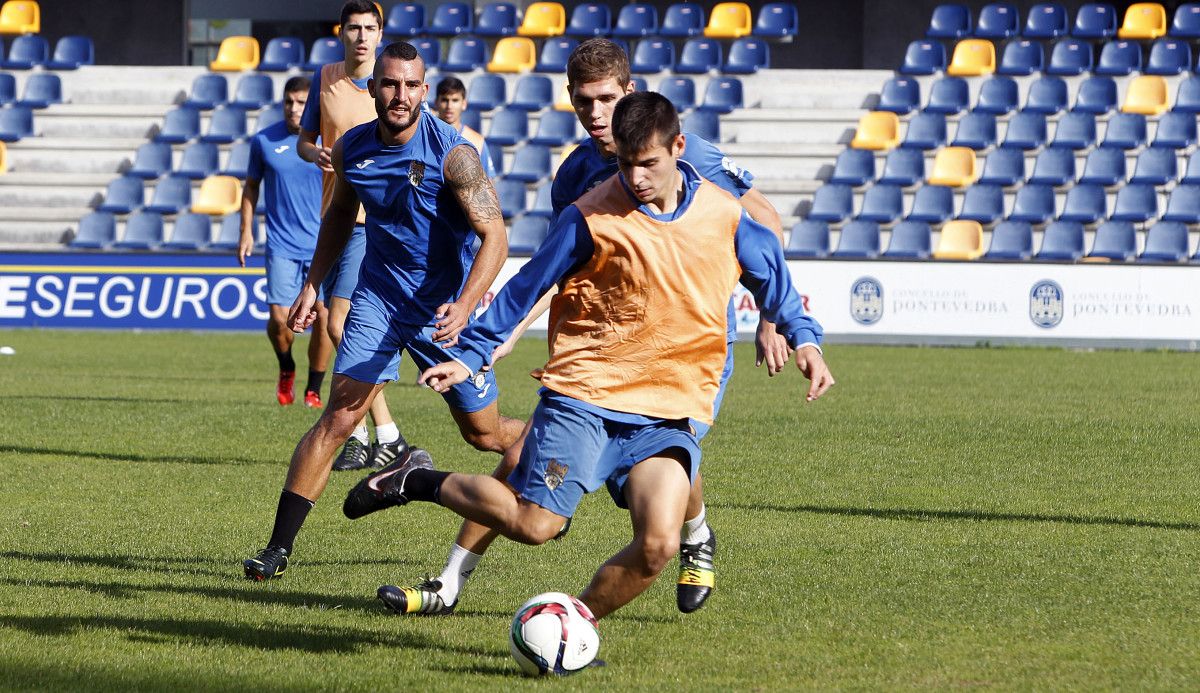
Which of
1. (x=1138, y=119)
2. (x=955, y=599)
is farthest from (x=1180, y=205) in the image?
(x=955, y=599)

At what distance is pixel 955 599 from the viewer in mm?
5648

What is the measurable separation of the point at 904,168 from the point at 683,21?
538 cm

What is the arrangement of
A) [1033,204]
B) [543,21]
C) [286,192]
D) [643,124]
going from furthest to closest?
[543,21] < [1033,204] < [286,192] < [643,124]

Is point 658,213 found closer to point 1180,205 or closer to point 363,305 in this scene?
point 363,305

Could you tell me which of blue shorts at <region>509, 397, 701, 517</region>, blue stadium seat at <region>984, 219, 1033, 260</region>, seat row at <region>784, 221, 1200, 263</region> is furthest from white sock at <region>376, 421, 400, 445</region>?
blue stadium seat at <region>984, 219, 1033, 260</region>

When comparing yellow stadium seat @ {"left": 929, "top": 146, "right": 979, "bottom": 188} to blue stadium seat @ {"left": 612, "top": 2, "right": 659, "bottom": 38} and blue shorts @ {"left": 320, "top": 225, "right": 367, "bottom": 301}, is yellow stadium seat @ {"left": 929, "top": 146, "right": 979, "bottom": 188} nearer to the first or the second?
blue stadium seat @ {"left": 612, "top": 2, "right": 659, "bottom": 38}

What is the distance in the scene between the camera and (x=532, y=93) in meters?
26.0

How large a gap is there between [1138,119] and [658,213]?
2100 centimetres

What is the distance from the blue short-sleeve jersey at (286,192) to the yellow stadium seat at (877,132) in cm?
1458

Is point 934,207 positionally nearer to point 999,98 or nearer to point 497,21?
point 999,98

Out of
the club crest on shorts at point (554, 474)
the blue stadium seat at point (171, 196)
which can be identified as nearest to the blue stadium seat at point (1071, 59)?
the blue stadium seat at point (171, 196)

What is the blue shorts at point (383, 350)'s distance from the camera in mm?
6195

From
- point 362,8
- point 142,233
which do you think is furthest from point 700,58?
point 362,8

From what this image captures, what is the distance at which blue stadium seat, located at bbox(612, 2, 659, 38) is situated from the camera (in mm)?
27109
